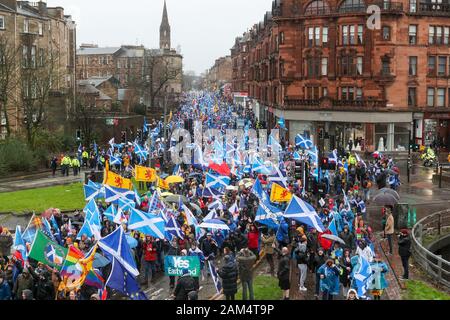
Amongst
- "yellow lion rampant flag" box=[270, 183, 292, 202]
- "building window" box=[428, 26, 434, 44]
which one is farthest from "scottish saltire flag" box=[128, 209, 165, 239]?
"building window" box=[428, 26, 434, 44]

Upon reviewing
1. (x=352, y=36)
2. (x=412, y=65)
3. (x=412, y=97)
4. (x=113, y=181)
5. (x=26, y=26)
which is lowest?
(x=113, y=181)

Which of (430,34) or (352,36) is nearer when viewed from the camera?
(430,34)

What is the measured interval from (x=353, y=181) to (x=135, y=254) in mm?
17537

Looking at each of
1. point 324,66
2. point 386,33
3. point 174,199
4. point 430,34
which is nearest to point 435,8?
point 430,34

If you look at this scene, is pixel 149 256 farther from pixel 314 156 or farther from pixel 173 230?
pixel 314 156

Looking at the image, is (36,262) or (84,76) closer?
(36,262)

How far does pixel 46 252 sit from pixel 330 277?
23.5 feet

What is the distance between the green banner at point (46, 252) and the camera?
15.3 metres

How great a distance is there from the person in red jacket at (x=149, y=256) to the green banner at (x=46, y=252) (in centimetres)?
284

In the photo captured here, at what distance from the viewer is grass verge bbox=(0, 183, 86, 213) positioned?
101ft

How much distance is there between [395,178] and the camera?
109 feet

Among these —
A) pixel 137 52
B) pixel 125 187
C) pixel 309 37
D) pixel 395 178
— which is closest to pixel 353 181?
pixel 395 178

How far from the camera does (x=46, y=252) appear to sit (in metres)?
15.5

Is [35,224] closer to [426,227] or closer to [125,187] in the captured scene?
[125,187]
